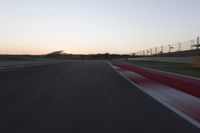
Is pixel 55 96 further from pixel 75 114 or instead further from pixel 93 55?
pixel 93 55

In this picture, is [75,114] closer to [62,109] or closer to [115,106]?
[62,109]

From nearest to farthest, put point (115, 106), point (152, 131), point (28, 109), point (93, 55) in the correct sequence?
point (152, 131) → point (28, 109) → point (115, 106) → point (93, 55)

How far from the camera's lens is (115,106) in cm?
1065

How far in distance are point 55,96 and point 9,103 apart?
7.23 ft

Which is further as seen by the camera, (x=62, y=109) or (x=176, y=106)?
(x=176, y=106)

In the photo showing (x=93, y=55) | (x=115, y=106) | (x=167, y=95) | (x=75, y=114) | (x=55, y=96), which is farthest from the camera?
(x=93, y=55)

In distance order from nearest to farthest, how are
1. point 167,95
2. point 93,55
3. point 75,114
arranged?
point 75,114, point 167,95, point 93,55

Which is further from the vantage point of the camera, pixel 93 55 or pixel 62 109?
pixel 93 55

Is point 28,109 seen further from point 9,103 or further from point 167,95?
point 167,95

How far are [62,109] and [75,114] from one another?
2.72ft

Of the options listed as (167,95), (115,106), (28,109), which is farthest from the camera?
(167,95)

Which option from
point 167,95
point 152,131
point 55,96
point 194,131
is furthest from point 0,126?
point 167,95

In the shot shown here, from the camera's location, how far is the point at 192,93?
48.0ft

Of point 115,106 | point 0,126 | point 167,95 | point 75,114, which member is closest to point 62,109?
point 75,114
